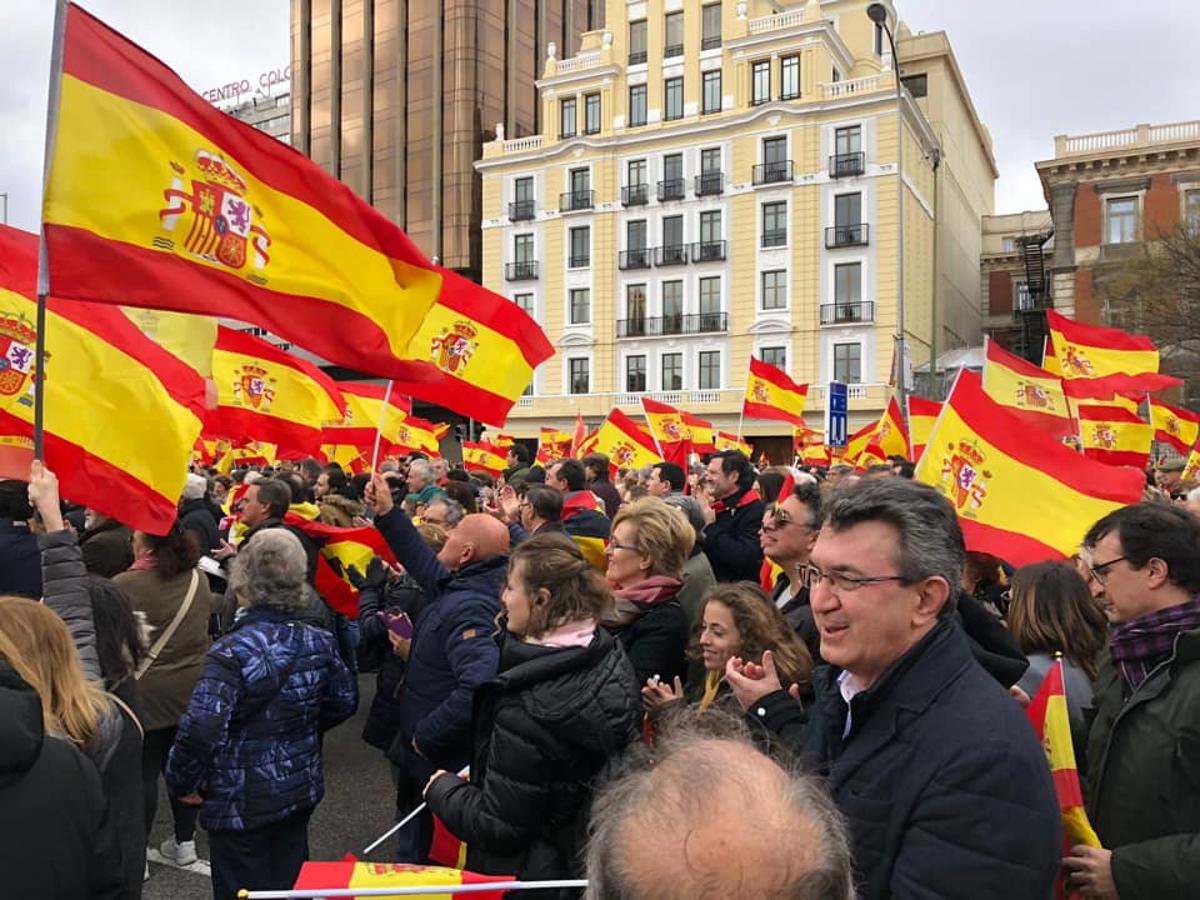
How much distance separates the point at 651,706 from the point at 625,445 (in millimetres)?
10643

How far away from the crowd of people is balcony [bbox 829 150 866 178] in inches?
1436

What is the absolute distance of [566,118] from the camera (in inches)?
1759

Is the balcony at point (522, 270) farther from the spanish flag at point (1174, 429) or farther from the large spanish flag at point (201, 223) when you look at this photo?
the large spanish flag at point (201, 223)

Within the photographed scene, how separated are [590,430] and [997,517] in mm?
37865

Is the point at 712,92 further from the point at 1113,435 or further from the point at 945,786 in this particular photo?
the point at 945,786

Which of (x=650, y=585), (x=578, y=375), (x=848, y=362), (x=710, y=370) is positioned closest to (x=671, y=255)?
(x=710, y=370)

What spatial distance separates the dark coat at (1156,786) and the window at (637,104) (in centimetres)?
4346

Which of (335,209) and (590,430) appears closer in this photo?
(335,209)

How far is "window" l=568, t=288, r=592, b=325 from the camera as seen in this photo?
1711 inches

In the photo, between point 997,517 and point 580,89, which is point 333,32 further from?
point 997,517

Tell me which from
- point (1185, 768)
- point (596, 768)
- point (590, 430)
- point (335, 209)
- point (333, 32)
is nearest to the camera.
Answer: point (1185, 768)

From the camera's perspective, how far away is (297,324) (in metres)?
3.96

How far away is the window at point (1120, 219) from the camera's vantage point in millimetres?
35219

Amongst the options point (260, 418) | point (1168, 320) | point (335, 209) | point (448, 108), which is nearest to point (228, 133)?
point (335, 209)
